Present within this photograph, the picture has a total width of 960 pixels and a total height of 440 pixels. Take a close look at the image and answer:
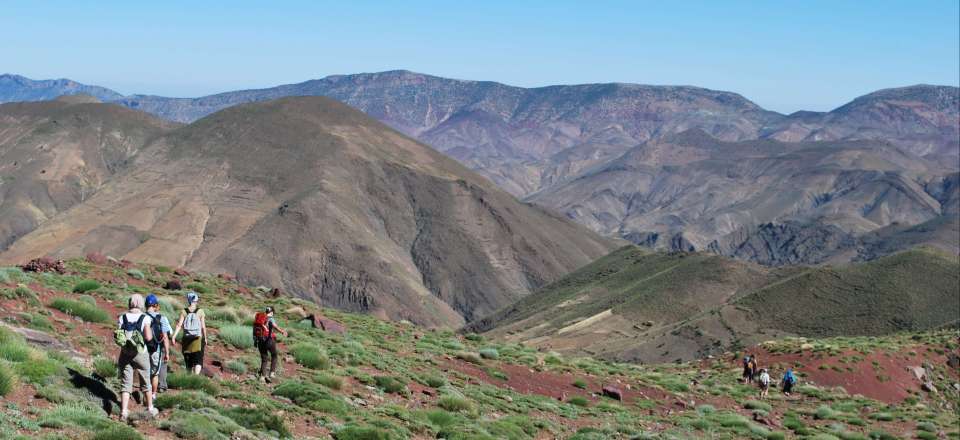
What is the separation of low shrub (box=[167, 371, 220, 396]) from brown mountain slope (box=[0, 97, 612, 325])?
4087 inches

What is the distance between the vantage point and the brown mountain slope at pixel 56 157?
159 m

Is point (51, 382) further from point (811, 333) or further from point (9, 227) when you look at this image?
point (9, 227)

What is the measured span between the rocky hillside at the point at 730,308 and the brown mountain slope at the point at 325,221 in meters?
30.7

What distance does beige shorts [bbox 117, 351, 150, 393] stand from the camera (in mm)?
14618

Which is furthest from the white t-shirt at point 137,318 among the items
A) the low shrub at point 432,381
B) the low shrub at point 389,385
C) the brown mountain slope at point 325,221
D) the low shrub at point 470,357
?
the brown mountain slope at point 325,221

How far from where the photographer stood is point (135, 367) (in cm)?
1479

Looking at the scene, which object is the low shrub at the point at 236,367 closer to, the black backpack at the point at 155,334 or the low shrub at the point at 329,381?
the low shrub at the point at 329,381

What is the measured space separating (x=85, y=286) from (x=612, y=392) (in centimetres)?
1596

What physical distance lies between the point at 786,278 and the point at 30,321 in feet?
275

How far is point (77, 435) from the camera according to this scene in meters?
12.9

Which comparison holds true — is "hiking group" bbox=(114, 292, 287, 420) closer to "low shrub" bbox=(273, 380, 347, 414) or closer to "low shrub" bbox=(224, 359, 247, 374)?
"low shrub" bbox=(273, 380, 347, 414)

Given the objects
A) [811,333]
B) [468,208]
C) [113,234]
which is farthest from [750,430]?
[468,208]

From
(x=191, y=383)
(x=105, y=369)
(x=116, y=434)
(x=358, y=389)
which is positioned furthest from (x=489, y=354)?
(x=116, y=434)

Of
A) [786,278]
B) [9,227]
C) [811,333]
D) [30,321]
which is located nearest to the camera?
[30,321]
